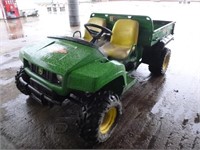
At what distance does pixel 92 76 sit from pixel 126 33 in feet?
5.16

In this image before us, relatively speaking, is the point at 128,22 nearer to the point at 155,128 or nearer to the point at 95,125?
the point at 155,128

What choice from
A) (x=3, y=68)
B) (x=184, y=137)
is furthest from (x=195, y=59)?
(x=3, y=68)

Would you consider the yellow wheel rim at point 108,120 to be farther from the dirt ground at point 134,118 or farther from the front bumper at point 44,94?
the front bumper at point 44,94

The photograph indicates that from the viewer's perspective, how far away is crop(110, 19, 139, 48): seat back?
296 centimetres

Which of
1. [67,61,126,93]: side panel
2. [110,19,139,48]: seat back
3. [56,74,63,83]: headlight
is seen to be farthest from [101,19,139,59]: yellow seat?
[56,74,63,83]: headlight

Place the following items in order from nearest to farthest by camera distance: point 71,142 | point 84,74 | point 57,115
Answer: point 84,74 < point 71,142 < point 57,115

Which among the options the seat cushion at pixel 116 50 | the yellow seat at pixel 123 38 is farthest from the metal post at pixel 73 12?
the seat cushion at pixel 116 50

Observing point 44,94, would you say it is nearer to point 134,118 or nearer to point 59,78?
point 59,78

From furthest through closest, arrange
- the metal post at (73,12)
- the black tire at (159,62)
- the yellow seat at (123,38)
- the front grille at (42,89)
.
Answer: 1. the metal post at (73,12)
2. the black tire at (159,62)
3. the yellow seat at (123,38)
4. the front grille at (42,89)

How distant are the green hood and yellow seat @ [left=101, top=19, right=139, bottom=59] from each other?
2.60 ft

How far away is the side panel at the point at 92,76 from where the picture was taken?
65.1 inches

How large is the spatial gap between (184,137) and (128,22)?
72.4 inches

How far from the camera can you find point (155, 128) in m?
2.29

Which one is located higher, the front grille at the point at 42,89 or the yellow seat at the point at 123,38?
the yellow seat at the point at 123,38
